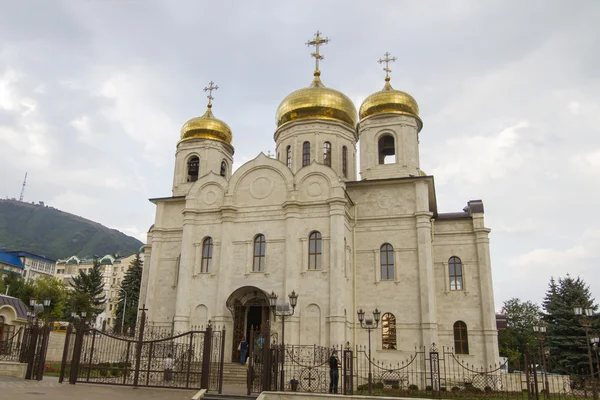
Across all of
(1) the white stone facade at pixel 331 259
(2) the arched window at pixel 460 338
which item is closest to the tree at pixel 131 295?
(1) the white stone facade at pixel 331 259

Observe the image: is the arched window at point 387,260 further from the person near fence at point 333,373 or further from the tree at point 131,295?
the tree at point 131,295

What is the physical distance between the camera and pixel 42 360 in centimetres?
1461

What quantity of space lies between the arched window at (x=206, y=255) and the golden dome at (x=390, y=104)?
33.4 feet

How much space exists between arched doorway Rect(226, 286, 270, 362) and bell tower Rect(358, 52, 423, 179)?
8127 millimetres

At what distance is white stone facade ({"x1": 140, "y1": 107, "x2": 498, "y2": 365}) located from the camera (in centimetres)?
2064

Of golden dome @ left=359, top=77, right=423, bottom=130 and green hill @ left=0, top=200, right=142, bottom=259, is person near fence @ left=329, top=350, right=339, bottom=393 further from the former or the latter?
green hill @ left=0, top=200, right=142, bottom=259

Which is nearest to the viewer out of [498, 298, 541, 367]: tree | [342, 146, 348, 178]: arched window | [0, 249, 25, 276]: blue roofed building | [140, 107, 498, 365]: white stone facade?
[140, 107, 498, 365]: white stone facade

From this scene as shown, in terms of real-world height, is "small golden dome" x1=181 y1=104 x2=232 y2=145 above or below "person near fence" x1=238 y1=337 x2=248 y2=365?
above

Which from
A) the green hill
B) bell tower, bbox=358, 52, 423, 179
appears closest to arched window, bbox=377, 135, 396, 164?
bell tower, bbox=358, 52, 423, 179

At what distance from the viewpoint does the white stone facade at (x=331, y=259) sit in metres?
20.6

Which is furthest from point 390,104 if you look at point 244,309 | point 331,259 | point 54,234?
point 54,234

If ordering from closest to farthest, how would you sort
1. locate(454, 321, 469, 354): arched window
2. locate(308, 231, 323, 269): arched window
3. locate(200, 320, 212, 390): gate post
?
locate(200, 320, 212, 390): gate post < locate(308, 231, 323, 269): arched window < locate(454, 321, 469, 354): arched window

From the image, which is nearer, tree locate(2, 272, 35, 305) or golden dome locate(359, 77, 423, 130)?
golden dome locate(359, 77, 423, 130)

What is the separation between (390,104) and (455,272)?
29.1 ft
